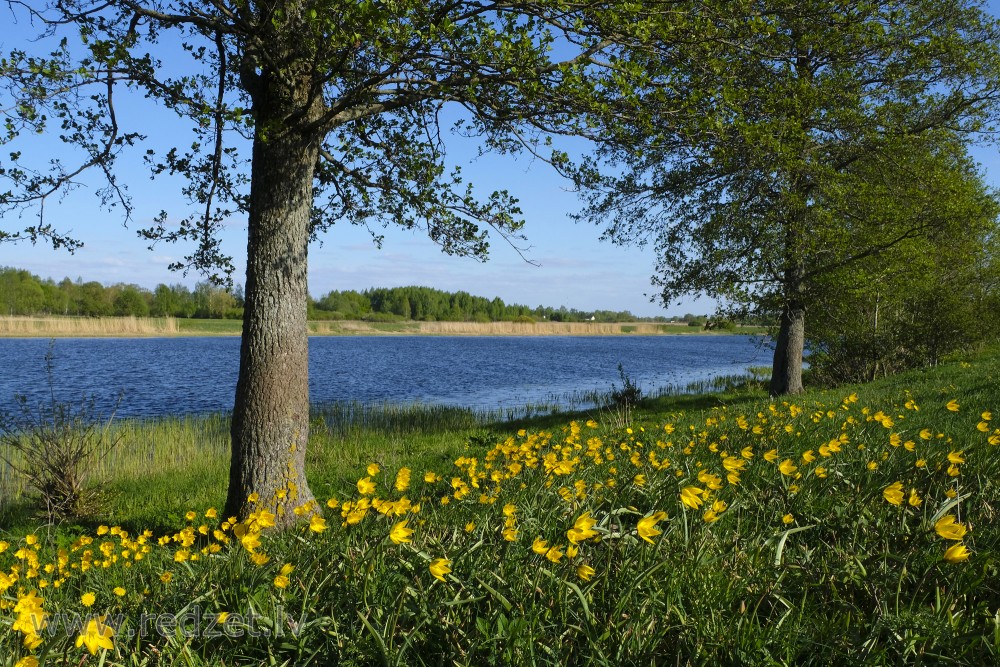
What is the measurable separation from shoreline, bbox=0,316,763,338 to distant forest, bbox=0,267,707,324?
290 cm

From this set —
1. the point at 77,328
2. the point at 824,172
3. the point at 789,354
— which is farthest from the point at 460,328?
the point at 824,172

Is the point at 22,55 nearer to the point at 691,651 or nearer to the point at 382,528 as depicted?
the point at 382,528

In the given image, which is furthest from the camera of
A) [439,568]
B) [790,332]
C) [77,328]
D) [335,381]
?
[77,328]

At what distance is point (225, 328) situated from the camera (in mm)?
74062

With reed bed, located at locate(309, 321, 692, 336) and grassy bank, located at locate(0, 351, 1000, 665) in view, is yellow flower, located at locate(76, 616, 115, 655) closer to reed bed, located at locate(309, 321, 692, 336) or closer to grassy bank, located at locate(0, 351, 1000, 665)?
grassy bank, located at locate(0, 351, 1000, 665)

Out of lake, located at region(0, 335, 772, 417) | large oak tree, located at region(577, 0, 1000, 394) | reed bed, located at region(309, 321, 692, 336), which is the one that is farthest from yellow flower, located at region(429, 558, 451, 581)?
reed bed, located at region(309, 321, 692, 336)

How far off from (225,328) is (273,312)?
73924mm

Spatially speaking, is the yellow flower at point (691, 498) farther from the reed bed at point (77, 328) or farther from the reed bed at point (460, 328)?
the reed bed at point (460, 328)

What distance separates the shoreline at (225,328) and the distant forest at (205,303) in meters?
2.90

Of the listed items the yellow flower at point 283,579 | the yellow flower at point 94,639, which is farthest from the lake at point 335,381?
the yellow flower at point 94,639

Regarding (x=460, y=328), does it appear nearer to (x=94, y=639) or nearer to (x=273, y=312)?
(x=273, y=312)

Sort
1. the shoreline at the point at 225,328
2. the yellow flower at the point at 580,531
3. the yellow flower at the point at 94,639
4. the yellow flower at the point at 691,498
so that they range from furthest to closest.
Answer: the shoreline at the point at 225,328 < the yellow flower at the point at 691,498 < the yellow flower at the point at 580,531 < the yellow flower at the point at 94,639

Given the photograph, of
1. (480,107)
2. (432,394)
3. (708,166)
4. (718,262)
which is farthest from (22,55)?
(432,394)

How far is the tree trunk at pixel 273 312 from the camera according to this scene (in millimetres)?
6168
